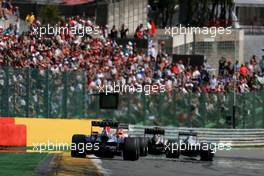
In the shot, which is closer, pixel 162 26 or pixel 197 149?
pixel 197 149

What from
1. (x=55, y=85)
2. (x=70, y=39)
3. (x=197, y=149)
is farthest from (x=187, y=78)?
(x=197, y=149)

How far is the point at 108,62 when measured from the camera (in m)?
33.7

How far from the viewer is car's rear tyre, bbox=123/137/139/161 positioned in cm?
2347

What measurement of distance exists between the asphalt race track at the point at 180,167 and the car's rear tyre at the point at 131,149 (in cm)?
17

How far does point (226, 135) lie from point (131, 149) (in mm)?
12807

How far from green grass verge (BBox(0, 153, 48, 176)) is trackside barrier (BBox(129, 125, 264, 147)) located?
10.1 meters

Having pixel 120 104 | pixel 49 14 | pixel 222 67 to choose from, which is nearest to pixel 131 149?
pixel 120 104

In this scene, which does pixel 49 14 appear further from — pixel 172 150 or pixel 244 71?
pixel 172 150

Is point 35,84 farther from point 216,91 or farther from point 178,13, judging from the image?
point 178,13

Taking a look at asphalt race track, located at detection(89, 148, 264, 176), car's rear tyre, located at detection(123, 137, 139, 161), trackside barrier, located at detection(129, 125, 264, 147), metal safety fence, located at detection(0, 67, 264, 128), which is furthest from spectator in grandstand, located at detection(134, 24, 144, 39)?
car's rear tyre, located at detection(123, 137, 139, 161)

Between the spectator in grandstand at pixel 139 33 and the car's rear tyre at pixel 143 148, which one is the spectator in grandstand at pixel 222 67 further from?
the car's rear tyre at pixel 143 148

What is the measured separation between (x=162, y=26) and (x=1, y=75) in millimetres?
17389

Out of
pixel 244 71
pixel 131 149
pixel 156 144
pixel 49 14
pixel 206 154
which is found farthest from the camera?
pixel 49 14

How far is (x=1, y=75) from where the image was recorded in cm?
2961
